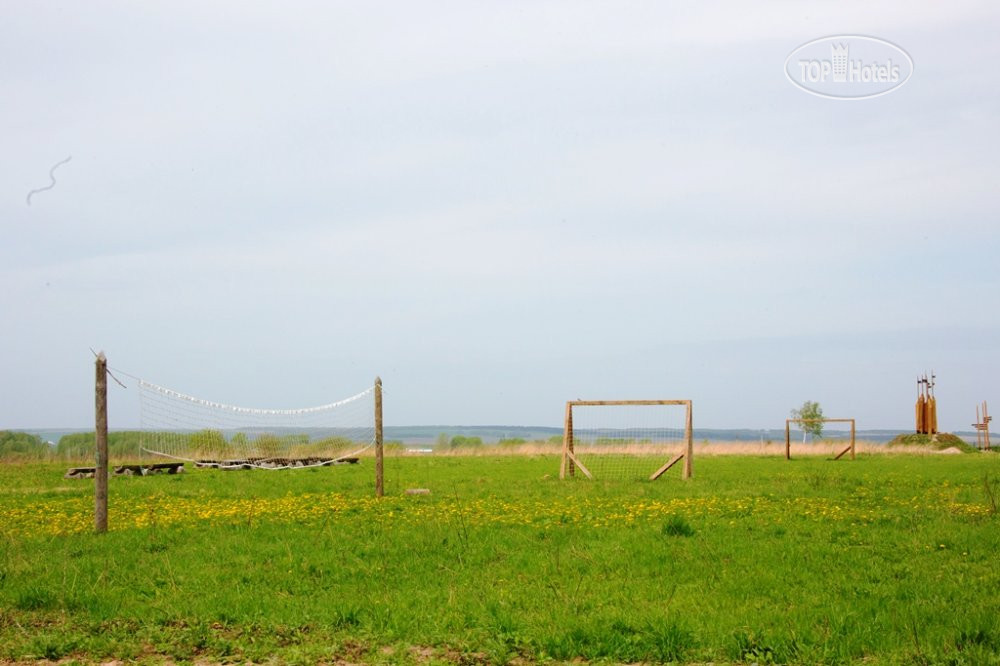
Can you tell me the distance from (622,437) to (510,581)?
68.7 ft

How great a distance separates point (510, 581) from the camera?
10859mm

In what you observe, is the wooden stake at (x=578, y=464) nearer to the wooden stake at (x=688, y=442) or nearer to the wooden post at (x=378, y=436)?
the wooden stake at (x=688, y=442)

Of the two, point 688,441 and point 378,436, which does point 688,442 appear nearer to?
point 688,441

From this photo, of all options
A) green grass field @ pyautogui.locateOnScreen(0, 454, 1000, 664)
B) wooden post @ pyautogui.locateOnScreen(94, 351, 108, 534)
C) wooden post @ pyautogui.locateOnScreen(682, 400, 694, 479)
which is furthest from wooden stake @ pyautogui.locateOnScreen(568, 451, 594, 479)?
wooden post @ pyautogui.locateOnScreen(94, 351, 108, 534)

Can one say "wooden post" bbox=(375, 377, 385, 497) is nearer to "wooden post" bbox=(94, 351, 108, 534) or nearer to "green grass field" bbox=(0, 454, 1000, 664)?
"green grass field" bbox=(0, 454, 1000, 664)

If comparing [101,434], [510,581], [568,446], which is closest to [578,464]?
[568,446]

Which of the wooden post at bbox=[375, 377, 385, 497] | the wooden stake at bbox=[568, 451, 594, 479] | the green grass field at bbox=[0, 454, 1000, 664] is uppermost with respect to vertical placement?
the wooden post at bbox=[375, 377, 385, 497]

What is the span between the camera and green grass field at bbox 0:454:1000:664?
27.5 ft

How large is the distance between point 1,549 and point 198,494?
8.92m

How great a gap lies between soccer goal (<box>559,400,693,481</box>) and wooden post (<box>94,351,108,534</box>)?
46.6 feet

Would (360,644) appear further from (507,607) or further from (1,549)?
(1,549)

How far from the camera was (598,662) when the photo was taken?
796 cm

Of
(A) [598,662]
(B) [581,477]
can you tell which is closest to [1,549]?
(A) [598,662]

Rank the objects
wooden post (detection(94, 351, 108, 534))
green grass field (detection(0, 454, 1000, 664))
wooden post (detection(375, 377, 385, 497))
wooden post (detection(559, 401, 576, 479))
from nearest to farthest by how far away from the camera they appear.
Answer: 1. green grass field (detection(0, 454, 1000, 664))
2. wooden post (detection(94, 351, 108, 534))
3. wooden post (detection(375, 377, 385, 497))
4. wooden post (detection(559, 401, 576, 479))
